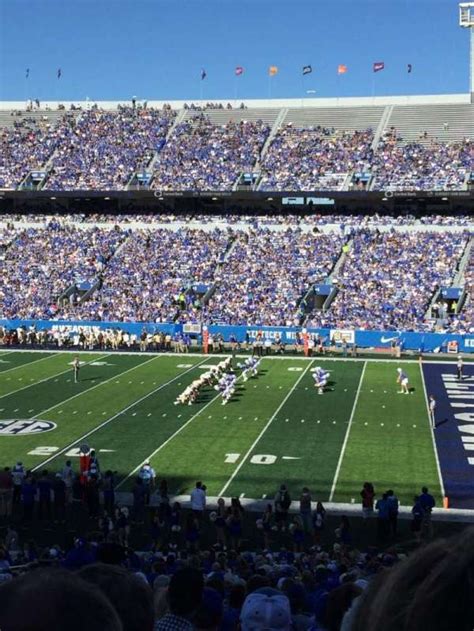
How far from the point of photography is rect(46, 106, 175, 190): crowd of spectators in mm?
53000

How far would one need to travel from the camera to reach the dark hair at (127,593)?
6.81 feet

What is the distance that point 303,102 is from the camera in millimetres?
58375

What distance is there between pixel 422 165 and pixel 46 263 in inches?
821

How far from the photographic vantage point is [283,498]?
47.5 ft

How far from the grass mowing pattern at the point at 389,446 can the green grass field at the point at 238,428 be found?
28mm

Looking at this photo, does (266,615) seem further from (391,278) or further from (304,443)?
(391,278)

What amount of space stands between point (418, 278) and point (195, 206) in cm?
1641

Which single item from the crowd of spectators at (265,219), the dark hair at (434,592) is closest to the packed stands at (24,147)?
the crowd of spectators at (265,219)

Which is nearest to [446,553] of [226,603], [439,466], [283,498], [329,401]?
[226,603]

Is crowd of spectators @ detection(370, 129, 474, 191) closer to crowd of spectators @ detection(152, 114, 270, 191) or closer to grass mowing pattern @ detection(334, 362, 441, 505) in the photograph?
crowd of spectators @ detection(152, 114, 270, 191)

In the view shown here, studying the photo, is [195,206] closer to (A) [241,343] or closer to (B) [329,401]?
(A) [241,343]

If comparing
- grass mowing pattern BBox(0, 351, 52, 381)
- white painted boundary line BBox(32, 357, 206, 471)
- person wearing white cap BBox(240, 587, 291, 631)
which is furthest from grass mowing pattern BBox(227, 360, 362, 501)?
person wearing white cap BBox(240, 587, 291, 631)

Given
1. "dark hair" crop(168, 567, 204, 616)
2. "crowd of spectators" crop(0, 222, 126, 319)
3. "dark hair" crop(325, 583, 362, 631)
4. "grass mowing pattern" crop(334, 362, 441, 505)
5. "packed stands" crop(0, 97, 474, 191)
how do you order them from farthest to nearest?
"packed stands" crop(0, 97, 474, 191)
"crowd of spectators" crop(0, 222, 126, 319)
"grass mowing pattern" crop(334, 362, 441, 505)
"dark hair" crop(325, 583, 362, 631)
"dark hair" crop(168, 567, 204, 616)

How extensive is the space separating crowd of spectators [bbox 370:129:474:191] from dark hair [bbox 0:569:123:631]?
4736cm
